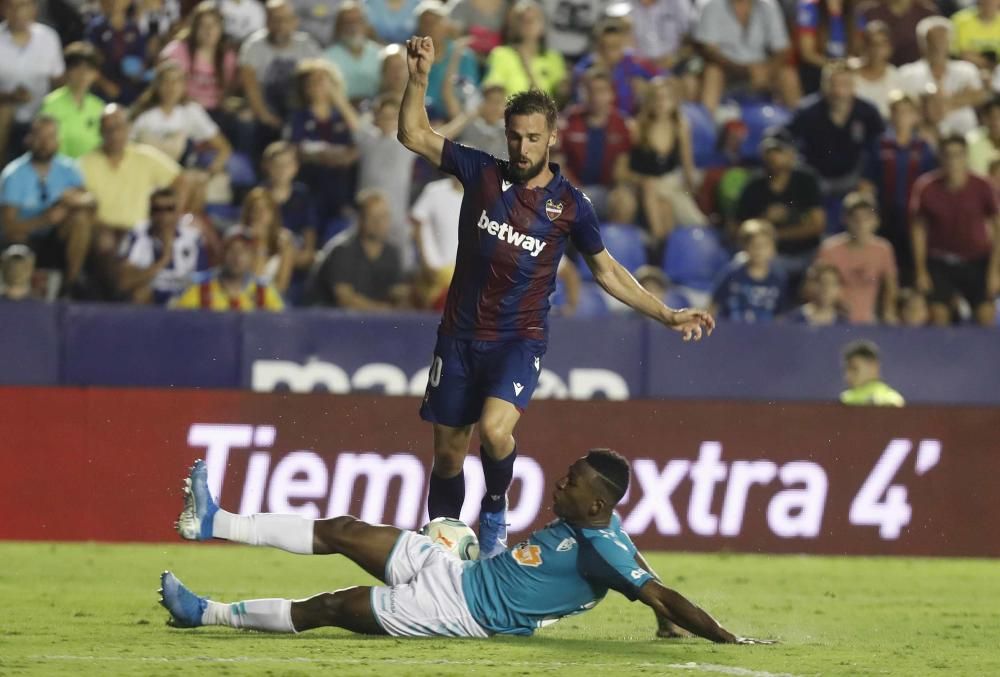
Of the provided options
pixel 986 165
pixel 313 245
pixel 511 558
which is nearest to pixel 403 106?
pixel 511 558

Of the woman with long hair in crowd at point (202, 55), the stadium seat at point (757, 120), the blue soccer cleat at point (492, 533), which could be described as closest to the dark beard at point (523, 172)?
the blue soccer cleat at point (492, 533)

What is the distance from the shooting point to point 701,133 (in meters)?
18.3

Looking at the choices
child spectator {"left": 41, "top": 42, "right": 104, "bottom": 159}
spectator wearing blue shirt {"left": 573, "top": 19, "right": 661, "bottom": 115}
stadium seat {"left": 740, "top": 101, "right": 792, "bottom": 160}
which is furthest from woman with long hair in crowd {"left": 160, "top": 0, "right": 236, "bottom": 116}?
stadium seat {"left": 740, "top": 101, "right": 792, "bottom": 160}

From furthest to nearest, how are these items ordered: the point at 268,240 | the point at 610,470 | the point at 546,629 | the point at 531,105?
the point at 268,240, the point at 546,629, the point at 531,105, the point at 610,470

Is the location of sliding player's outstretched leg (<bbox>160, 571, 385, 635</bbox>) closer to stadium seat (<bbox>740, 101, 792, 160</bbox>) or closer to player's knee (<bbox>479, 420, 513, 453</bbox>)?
player's knee (<bbox>479, 420, 513, 453</bbox>)

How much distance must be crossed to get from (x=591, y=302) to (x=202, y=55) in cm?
414

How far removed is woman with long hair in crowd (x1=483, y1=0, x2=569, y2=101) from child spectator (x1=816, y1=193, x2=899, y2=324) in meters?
3.00

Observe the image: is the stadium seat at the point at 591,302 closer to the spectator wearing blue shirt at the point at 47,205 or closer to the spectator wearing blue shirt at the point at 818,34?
the spectator wearing blue shirt at the point at 818,34

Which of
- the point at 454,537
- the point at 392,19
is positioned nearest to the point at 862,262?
the point at 392,19

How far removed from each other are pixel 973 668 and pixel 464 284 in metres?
3.30

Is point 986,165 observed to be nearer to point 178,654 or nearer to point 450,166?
point 450,166

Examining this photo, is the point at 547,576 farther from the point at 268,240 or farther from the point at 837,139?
the point at 837,139

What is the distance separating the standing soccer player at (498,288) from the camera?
9.80 m

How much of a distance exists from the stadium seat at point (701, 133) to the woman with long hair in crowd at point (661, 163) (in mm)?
557
